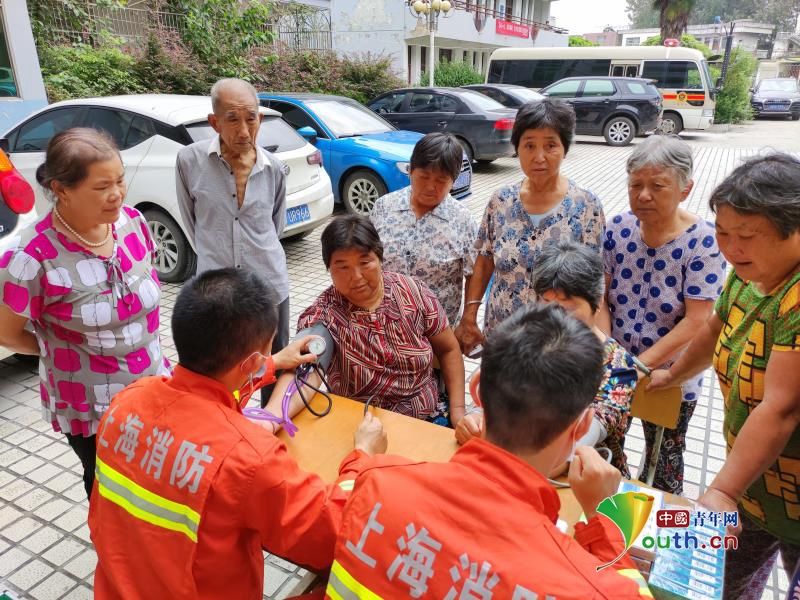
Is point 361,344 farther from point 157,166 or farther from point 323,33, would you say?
point 323,33

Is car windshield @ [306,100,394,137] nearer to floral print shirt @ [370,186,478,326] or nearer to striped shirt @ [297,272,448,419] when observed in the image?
floral print shirt @ [370,186,478,326]

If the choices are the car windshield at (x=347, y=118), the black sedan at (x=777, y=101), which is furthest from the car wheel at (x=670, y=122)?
the car windshield at (x=347, y=118)

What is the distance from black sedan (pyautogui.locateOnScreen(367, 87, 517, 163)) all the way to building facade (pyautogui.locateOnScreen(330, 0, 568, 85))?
7990mm

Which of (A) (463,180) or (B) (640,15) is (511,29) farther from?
(B) (640,15)

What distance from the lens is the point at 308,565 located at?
1.25 metres

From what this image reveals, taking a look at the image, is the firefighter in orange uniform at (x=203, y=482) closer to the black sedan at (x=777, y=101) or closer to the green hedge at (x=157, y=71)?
the green hedge at (x=157, y=71)

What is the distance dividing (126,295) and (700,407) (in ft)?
11.0

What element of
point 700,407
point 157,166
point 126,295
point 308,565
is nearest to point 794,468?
point 308,565

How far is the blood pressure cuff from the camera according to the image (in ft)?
6.61

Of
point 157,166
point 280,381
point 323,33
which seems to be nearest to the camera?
point 280,381

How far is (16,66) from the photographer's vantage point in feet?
21.2

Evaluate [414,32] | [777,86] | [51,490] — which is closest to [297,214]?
[51,490]

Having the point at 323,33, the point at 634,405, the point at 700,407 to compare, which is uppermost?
the point at 323,33

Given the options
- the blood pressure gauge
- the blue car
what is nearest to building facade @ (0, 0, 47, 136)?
the blue car
